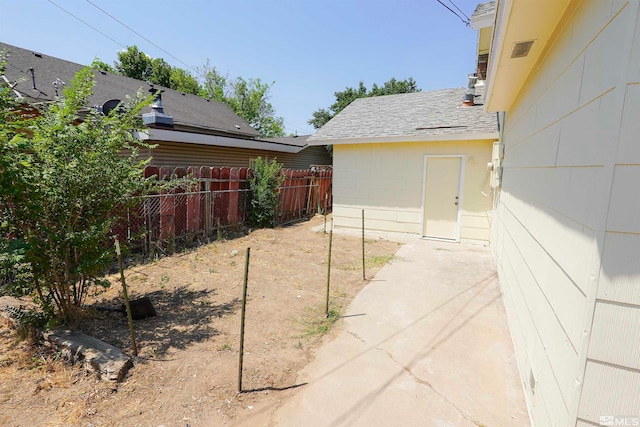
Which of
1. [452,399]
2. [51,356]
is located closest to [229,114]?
[51,356]

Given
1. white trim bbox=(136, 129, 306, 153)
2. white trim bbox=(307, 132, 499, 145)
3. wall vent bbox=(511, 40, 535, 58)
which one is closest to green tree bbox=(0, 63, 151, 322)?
white trim bbox=(136, 129, 306, 153)

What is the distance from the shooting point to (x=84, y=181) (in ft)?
10.2

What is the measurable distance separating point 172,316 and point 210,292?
2.64ft

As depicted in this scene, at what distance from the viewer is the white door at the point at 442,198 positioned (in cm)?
754

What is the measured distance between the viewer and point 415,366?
277cm

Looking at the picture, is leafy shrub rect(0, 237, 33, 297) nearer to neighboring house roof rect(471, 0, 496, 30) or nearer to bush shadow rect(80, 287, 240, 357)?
bush shadow rect(80, 287, 240, 357)

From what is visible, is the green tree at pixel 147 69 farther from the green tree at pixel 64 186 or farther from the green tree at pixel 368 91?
the green tree at pixel 64 186

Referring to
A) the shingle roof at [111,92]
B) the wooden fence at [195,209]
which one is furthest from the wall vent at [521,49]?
the shingle roof at [111,92]

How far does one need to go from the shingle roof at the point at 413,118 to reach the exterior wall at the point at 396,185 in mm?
350

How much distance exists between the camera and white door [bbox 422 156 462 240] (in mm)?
7543

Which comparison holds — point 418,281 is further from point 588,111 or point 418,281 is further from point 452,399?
point 588,111

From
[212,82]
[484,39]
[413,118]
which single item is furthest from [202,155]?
[212,82]

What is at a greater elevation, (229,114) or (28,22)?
(28,22)

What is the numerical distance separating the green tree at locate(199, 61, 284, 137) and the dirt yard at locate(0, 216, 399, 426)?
30.1m
